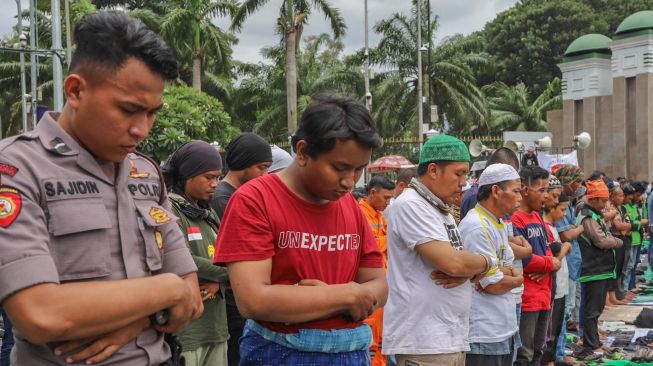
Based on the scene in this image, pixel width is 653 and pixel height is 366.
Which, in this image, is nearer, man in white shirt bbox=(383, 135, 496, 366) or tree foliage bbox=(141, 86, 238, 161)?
man in white shirt bbox=(383, 135, 496, 366)

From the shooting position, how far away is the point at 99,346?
1878 millimetres

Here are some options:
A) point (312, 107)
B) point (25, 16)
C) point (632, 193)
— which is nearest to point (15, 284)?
point (312, 107)

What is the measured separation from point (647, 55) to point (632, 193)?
1227 centimetres

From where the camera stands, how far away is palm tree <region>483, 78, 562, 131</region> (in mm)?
38312

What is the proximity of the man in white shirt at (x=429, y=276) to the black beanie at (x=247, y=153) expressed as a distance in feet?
3.28

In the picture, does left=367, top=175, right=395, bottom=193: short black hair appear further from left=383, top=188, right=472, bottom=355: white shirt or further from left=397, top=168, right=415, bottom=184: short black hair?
left=383, top=188, right=472, bottom=355: white shirt

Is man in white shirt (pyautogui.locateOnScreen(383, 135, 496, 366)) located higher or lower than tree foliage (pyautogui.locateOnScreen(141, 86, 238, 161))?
lower

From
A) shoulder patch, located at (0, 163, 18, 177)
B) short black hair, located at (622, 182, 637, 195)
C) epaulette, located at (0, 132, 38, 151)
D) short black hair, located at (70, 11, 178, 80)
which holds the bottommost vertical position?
short black hair, located at (622, 182, 637, 195)

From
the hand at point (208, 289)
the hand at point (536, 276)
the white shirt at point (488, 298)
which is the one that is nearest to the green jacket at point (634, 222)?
the hand at point (536, 276)

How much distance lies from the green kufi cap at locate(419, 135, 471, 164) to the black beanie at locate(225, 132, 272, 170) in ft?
3.50

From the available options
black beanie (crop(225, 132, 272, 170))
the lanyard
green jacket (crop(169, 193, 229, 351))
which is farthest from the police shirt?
the lanyard

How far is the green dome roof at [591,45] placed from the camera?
89.6 feet

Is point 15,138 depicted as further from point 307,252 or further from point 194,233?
point 194,233

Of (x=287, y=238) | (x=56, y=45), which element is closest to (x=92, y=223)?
(x=287, y=238)
